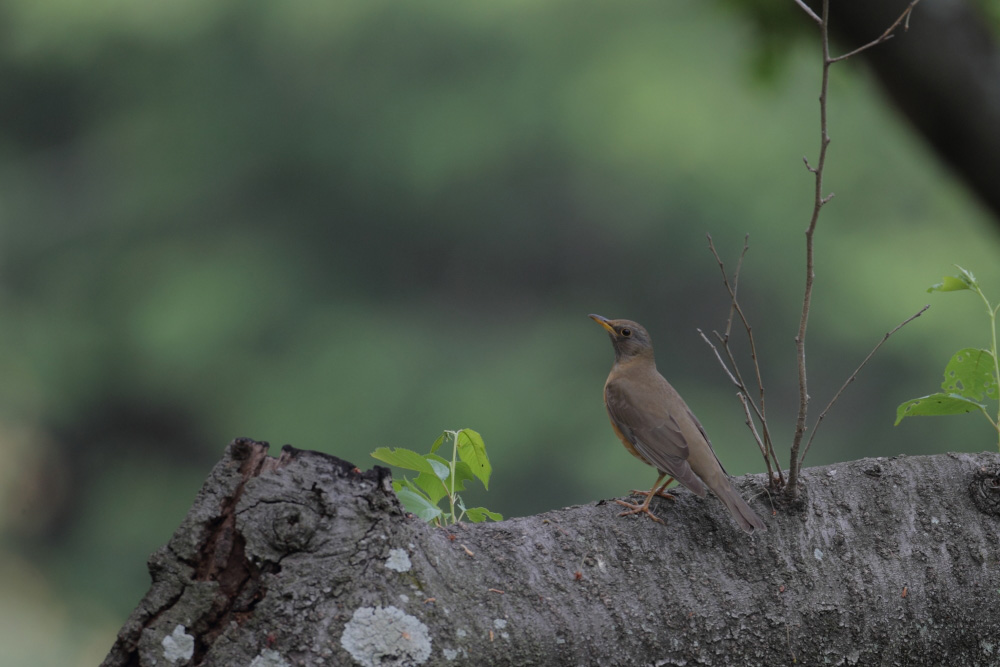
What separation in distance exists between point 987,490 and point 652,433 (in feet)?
2.83

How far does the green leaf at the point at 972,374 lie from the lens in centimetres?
194

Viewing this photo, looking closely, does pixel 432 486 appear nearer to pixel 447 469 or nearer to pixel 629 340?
pixel 447 469

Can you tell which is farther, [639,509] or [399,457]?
[399,457]

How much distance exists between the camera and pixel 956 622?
→ 1.71m

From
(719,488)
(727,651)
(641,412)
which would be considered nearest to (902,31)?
(641,412)

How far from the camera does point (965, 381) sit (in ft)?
6.49

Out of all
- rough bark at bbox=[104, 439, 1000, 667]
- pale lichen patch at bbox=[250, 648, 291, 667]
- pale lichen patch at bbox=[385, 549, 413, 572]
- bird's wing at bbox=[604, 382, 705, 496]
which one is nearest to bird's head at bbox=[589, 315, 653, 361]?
bird's wing at bbox=[604, 382, 705, 496]

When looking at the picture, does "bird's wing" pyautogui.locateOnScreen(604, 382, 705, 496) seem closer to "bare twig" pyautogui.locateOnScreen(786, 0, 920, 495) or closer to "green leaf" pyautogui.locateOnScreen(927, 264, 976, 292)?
"bare twig" pyautogui.locateOnScreen(786, 0, 920, 495)

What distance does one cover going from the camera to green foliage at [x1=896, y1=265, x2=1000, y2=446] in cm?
190

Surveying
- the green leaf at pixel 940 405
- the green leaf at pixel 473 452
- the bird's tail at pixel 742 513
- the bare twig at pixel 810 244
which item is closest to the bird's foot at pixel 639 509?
the bird's tail at pixel 742 513

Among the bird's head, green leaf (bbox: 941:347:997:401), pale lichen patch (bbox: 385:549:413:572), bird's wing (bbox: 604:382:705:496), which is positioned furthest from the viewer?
the bird's head

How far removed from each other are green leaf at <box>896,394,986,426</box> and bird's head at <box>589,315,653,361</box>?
4.14 feet

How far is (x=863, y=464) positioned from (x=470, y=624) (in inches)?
37.8

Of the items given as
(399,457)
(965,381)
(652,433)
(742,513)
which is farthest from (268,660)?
(965,381)
